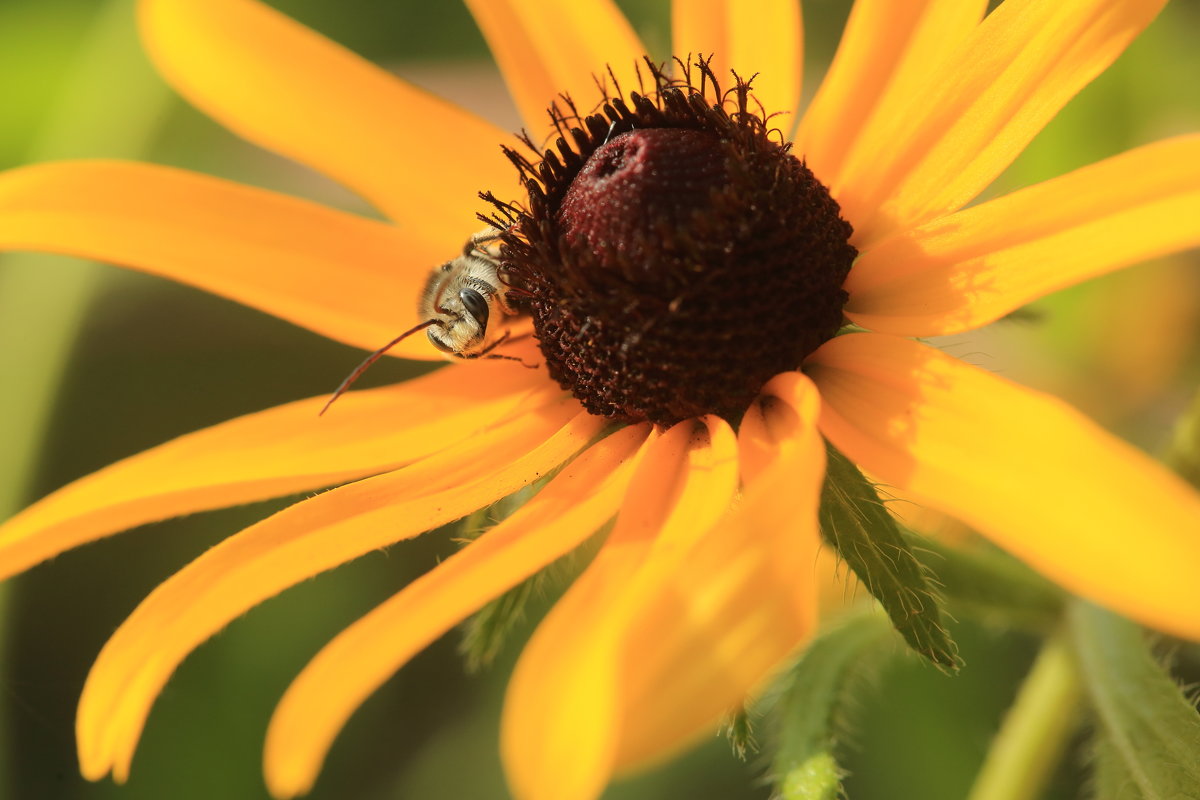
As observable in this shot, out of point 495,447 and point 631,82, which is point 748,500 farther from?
point 631,82

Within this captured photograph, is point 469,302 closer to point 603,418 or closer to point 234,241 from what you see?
point 603,418

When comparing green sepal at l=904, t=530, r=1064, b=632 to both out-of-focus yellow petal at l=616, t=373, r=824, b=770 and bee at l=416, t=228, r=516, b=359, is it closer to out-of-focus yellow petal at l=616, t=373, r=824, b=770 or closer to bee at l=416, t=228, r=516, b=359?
bee at l=416, t=228, r=516, b=359

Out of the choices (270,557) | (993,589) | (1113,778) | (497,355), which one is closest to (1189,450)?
(993,589)

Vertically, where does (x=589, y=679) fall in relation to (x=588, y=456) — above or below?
above

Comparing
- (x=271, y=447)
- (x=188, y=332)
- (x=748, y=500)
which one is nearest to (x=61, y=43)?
(x=188, y=332)

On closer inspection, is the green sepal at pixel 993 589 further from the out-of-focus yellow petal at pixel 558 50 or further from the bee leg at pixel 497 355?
the out-of-focus yellow petal at pixel 558 50

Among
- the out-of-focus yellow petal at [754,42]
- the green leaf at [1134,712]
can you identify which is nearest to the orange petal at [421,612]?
the out-of-focus yellow petal at [754,42]
